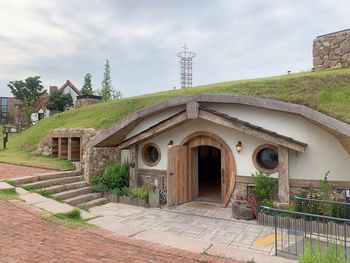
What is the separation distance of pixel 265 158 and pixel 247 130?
1.33m

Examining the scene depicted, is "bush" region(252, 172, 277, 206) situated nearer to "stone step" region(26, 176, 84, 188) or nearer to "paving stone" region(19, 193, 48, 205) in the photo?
"paving stone" region(19, 193, 48, 205)

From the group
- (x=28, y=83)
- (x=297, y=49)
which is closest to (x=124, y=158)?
(x=297, y=49)

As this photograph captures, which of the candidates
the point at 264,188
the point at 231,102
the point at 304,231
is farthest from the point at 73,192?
the point at 304,231

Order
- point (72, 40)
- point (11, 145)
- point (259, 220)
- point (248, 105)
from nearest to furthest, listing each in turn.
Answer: point (259, 220) → point (248, 105) → point (72, 40) → point (11, 145)

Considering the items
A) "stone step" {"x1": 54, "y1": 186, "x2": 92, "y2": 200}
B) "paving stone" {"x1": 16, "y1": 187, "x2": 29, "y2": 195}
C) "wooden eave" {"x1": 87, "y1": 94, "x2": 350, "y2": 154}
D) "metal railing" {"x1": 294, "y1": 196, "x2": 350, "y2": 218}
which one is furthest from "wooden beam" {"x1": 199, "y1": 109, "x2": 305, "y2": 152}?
"paving stone" {"x1": 16, "y1": 187, "x2": 29, "y2": 195}

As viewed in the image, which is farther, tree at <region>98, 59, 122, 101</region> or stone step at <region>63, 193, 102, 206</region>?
tree at <region>98, 59, 122, 101</region>

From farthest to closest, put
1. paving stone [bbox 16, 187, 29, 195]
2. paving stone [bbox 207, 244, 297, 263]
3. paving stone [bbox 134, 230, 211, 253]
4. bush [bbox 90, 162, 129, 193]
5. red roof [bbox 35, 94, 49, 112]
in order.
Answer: red roof [bbox 35, 94, 49, 112] → bush [bbox 90, 162, 129, 193] → paving stone [bbox 16, 187, 29, 195] → paving stone [bbox 134, 230, 211, 253] → paving stone [bbox 207, 244, 297, 263]

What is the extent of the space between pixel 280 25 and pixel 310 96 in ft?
21.1

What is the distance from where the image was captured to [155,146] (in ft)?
37.6

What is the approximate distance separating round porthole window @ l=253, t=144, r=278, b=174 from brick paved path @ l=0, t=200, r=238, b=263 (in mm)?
5037

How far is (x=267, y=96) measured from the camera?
504 inches

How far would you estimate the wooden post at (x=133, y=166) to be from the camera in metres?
11.5

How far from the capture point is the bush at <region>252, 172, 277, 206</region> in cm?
875

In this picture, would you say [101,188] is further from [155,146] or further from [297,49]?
[297,49]
